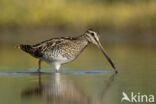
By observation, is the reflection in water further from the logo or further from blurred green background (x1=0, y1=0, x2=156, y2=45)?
blurred green background (x1=0, y1=0, x2=156, y2=45)

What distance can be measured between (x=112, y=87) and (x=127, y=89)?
0.39 metres

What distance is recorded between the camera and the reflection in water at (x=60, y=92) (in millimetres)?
11142

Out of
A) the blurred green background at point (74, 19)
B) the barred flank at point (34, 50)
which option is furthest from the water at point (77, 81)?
the blurred green background at point (74, 19)

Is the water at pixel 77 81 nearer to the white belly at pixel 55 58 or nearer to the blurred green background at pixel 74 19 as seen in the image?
the white belly at pixel 55 58

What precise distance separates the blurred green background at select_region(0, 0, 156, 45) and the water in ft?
27.0

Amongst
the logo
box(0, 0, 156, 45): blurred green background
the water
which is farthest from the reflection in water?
box(0, 0, 156, 45): blurred green background

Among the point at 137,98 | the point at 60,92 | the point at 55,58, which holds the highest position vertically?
the point at 55,58

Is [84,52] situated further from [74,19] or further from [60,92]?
[60,92]

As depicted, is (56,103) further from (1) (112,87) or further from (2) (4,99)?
(1) (112,87)

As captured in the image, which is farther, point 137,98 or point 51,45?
point 51,45

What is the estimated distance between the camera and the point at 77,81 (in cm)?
1346

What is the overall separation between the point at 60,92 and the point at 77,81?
1526 mm

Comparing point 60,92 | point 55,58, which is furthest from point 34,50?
point 60,92

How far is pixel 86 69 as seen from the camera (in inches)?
622
